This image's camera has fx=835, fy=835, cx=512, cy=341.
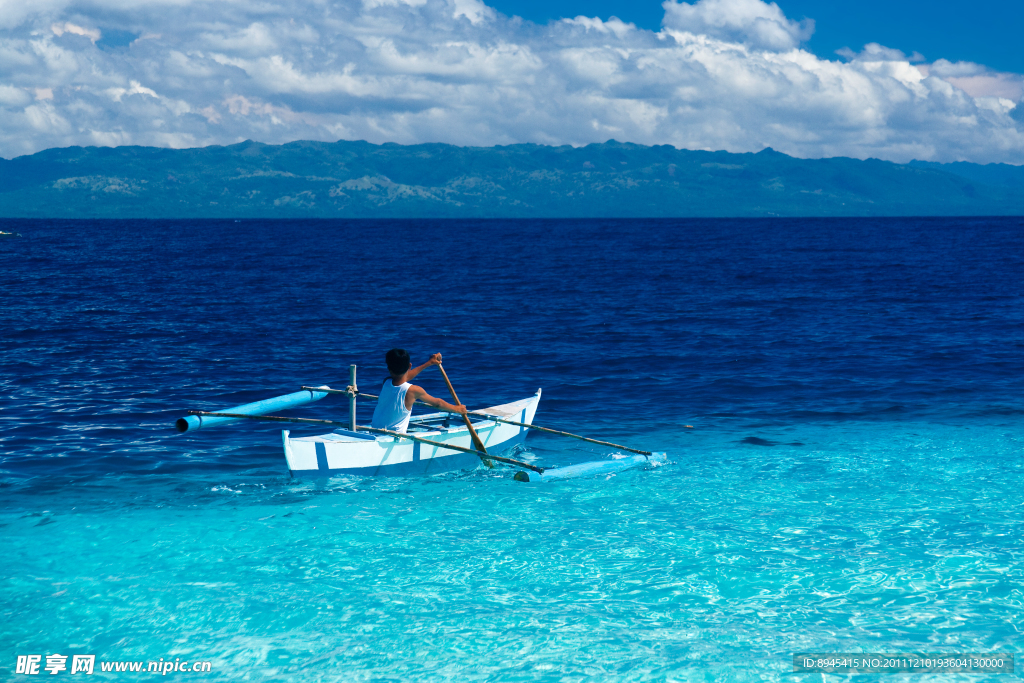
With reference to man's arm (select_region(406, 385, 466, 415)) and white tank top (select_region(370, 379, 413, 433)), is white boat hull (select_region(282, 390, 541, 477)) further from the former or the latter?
man's arm (select_region(406, 385, 466, 415))

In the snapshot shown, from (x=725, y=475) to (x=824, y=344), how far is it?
62.3ft

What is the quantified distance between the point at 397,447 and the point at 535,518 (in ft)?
11.0

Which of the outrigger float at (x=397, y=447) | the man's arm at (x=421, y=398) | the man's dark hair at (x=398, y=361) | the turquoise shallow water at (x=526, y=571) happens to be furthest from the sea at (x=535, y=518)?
the man's dark hair at (x=398, y=361)

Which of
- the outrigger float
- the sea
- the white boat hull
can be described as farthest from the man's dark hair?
the sea

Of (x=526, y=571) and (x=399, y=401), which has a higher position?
(x=399, y=401)

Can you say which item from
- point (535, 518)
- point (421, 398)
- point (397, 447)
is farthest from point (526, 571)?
point (421, 398)

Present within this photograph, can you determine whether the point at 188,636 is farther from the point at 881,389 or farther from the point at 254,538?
the point at 881,389

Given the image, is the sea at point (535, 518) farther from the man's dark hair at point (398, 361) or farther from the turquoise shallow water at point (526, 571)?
the man's dark hair at point (398, 361)

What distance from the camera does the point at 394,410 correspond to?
54.7ft

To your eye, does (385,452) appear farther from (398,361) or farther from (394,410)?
(398,361)

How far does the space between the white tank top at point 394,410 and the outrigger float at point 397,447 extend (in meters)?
0.41

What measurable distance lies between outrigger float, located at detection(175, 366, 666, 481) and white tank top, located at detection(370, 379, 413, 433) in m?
0.41

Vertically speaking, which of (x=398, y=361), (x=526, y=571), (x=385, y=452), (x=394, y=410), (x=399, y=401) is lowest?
(x=526, y=571)

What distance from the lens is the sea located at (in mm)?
10039
